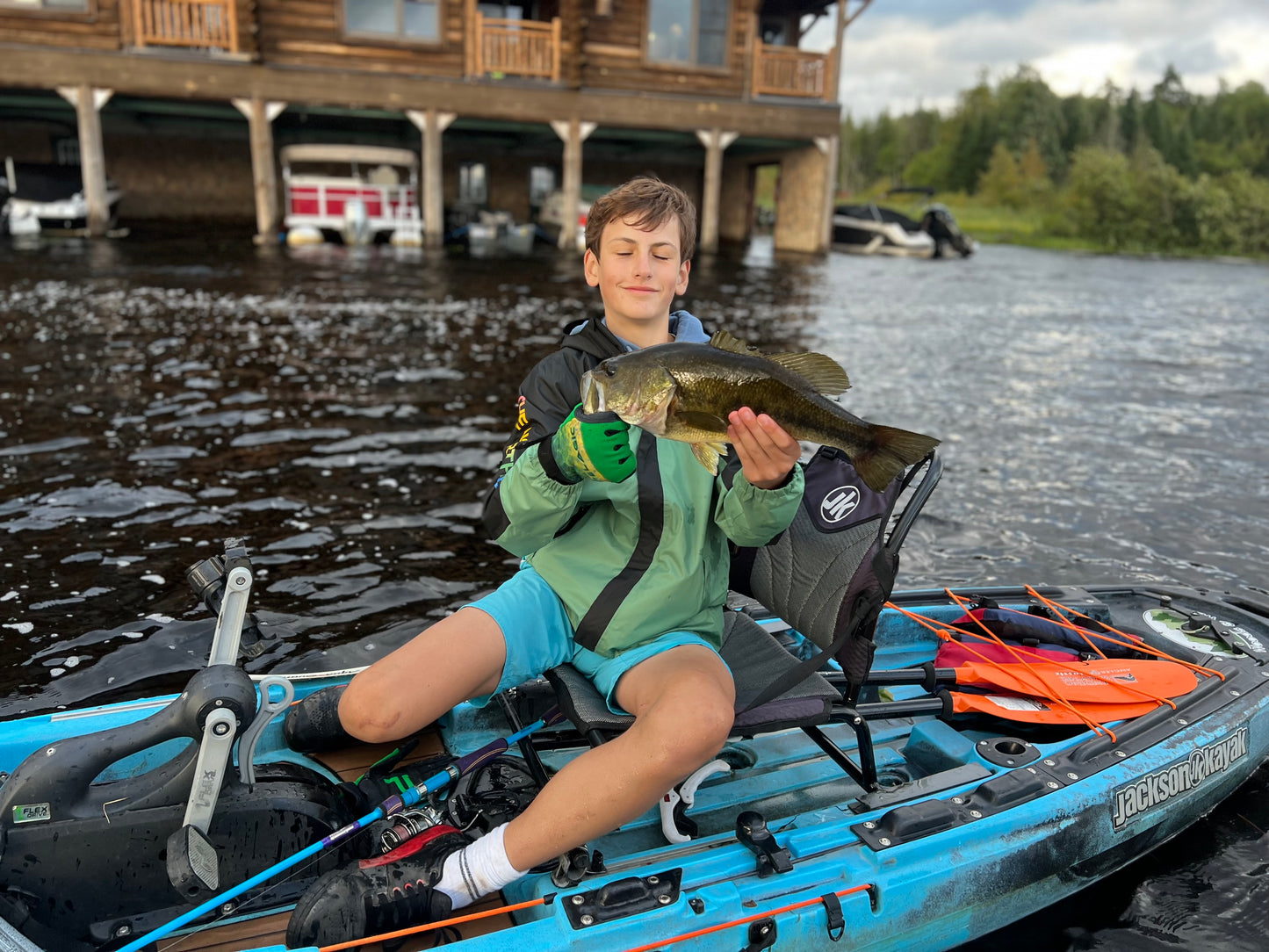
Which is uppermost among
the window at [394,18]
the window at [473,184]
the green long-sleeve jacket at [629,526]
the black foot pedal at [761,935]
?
the window at [394,18]

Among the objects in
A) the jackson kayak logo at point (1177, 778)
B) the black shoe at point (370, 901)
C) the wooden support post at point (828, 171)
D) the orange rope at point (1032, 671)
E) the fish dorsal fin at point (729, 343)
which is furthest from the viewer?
the wooden support post at point (828, 171)

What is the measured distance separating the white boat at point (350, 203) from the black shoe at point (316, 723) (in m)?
Answer: 21.4

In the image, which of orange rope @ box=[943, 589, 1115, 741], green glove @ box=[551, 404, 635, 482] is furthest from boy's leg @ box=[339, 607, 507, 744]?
orange rope @ box=[943, 589, 1115, 741]

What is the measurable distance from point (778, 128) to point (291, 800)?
79.0 ft

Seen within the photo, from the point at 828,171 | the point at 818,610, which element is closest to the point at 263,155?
the point at 828,171

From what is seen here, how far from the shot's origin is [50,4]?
66.0ft

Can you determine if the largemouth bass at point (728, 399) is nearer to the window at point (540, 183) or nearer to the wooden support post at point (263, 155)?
the wooden support post at point (263, 155)

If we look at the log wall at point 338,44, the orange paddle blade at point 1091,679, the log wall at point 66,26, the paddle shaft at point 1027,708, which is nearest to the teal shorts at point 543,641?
the paddle shaft at point 1027,708

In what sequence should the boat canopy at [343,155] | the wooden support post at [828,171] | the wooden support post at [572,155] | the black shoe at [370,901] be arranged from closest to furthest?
the black shoe at [370,901] < the wooden support post at [572,155] < the boat canopy at [343,155] < the wooden support post at [828,171]

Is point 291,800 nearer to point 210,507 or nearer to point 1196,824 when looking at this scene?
point 1196,824

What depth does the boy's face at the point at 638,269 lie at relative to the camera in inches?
126

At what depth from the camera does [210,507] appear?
668 centimetres

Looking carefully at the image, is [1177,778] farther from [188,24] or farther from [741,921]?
[188,24]

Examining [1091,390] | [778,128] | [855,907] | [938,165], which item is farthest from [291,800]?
[938,165]
